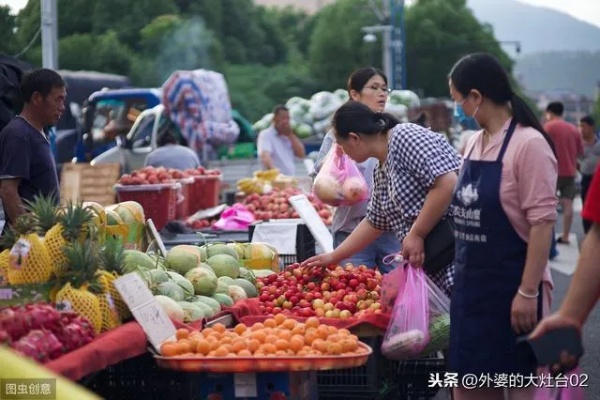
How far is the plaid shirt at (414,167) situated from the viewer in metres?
6.20

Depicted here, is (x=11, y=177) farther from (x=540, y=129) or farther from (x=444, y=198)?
(x=540, y=129)

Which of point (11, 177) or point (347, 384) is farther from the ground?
point (11, 177)

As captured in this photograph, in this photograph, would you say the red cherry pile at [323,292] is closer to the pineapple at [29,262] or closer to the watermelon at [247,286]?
the watermelon at [247,286]

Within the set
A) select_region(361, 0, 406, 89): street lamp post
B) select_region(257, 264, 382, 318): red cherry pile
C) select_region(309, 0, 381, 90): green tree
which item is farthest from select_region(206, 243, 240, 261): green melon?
select_region(309, 0, 381, 90): green tree

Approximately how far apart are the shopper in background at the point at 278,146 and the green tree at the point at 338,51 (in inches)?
1949

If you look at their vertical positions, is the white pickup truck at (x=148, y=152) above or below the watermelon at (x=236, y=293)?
below

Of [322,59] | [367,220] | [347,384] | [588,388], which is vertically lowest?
[322,59]

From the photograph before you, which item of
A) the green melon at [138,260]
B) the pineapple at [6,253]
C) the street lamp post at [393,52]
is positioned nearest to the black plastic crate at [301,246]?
the green melon at [138,260]

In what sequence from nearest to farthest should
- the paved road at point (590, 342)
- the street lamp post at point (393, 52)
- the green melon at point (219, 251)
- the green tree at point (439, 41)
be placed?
the green melon at point (219, 251)
the paved road at point (590, 342)
the street lamp post at point (393, 52)
the green tree at point (439, 41)

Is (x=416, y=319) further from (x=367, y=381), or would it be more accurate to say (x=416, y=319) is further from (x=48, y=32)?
(x=48, y=32)

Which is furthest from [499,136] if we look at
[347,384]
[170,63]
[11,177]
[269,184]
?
[170,63]

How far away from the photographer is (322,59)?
6688cm

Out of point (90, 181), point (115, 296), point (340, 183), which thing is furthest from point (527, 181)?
point (90, 181)

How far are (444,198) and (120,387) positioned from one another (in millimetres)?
1873
